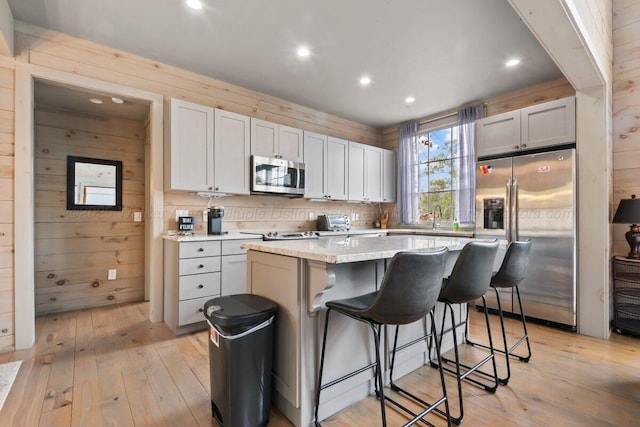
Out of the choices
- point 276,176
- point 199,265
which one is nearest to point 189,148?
point 276,176

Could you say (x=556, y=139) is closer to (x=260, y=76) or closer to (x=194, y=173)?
(x=260, y=76)

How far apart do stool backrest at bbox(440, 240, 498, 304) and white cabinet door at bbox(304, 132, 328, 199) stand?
271cm

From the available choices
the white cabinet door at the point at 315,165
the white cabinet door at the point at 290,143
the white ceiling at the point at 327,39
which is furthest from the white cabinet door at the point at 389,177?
the white cabinet door at the point at 290,143

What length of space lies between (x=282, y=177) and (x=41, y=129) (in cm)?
282

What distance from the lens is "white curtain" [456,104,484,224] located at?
4203mm

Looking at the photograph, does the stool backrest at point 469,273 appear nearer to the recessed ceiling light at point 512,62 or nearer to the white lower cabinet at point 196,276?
the white lower cabinet at point 196,276

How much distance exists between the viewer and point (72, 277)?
3625 millimetres

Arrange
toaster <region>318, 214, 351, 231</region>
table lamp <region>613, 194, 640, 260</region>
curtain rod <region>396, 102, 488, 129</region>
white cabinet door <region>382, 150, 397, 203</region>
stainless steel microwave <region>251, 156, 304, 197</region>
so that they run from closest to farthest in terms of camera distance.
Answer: table lamp <region>613, 194, 640, 260</region> → stainless steel microwave <region>251, 156, 304, 197</region> → toaster <region>318, 214, 351, 231</region> → curtain rod <region>396, 102, 488, 129</region> → white cabinet door <region>382, 150, 397, 203</region>

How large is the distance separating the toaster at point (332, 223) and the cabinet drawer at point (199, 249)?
1.77 metres

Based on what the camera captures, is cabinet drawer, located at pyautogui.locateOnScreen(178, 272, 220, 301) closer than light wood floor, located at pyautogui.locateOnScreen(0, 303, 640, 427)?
No

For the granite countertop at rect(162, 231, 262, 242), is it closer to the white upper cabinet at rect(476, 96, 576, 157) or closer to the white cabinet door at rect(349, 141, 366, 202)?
the white cabinet door at rect(349, 141, 366, 202)

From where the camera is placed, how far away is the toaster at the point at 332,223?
14.4 ft

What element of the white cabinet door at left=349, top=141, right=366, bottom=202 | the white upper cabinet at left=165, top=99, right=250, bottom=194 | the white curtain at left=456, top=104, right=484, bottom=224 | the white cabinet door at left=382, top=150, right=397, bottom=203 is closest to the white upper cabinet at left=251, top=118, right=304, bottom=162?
the white upper cabinet at left=165, top=99, right=250, bottom=194

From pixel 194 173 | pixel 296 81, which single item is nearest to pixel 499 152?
pixel 296 81
